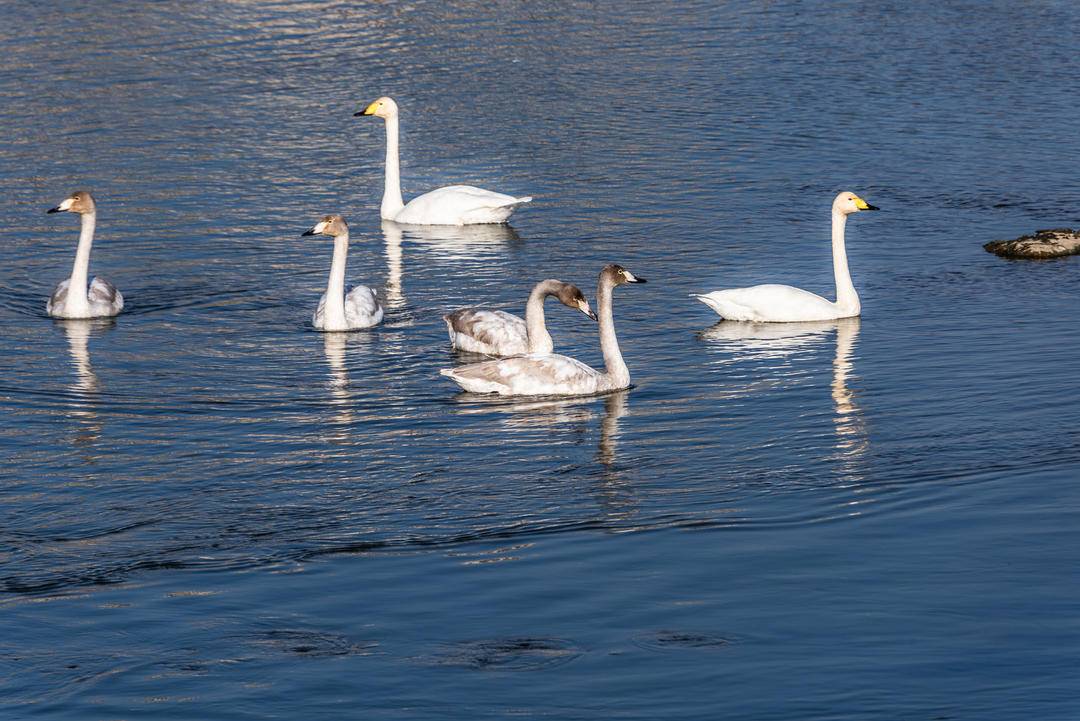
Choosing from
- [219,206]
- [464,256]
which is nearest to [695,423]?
[464,256]

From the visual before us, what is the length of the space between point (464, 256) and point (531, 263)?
1.30 m

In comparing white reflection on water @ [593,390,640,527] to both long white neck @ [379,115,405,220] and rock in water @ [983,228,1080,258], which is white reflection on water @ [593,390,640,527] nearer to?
rock in water @ [983,228,1080,258]

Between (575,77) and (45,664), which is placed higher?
(575,77)

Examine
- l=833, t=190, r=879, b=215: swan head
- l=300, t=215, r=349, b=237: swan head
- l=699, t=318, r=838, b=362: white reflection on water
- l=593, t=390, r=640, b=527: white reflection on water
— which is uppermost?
l=833, t=190, r=879, b=215: swan head

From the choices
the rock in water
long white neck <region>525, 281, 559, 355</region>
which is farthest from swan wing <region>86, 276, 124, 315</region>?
the rock in water

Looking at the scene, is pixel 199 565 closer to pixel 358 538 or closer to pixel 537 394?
pixel 358 538

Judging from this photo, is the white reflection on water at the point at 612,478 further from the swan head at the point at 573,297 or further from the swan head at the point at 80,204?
the swan head at the point at 80,204

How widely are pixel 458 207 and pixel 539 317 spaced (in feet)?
27.0

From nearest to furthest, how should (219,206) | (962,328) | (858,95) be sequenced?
(962,328), (219,206), (858,95)

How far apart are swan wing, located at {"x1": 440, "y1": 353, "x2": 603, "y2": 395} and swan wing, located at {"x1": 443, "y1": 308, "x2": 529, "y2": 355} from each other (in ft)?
3.83

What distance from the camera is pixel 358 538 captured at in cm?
1252

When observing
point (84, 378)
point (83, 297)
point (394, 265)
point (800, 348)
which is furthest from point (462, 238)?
point (84, 378)

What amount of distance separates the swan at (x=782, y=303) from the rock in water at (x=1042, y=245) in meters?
3.25

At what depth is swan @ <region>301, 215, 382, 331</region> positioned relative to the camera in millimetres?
19203
